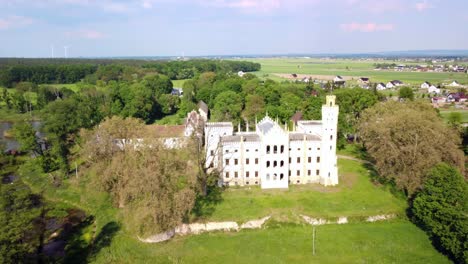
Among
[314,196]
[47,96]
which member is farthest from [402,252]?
[47,96]

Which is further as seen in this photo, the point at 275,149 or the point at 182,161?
the point at 275,149

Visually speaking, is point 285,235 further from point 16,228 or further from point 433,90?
point 433,90

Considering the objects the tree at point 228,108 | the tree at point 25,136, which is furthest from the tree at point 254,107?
the tree at point 25,136

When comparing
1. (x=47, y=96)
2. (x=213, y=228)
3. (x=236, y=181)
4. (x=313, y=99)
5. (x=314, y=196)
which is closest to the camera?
(x=213, y=228)

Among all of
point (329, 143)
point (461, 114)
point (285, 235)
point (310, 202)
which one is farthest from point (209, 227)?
point (461, 114)

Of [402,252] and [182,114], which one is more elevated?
[182,114]

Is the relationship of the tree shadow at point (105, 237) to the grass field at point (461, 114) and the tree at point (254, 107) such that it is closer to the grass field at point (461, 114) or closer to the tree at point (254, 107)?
the tree at point (254, 107)

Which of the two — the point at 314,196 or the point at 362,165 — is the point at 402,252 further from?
the point at 362,165

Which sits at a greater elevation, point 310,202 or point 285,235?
point 310,202
